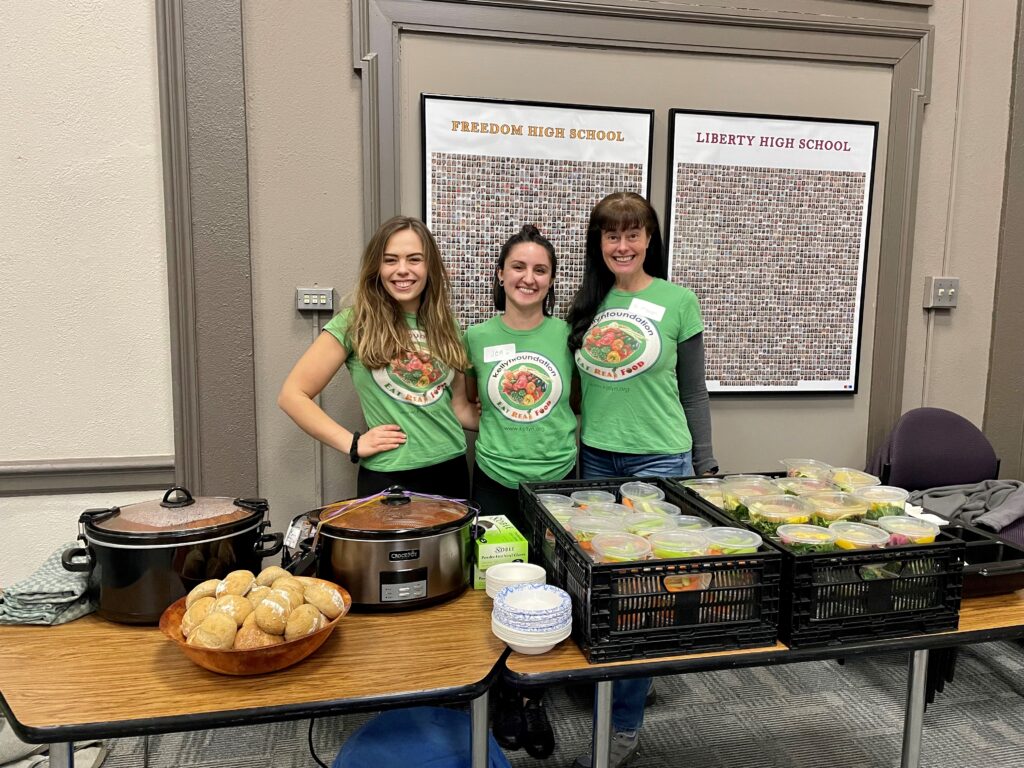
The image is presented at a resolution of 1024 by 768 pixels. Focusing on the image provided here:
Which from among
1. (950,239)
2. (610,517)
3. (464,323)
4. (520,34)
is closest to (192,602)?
(610,517)

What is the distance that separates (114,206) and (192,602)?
1635 mm

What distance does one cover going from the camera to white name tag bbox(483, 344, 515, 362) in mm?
1956

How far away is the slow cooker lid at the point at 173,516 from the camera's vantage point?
3.99 feet

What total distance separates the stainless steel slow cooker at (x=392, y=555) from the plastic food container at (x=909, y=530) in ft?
2.72

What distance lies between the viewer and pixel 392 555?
126 cm

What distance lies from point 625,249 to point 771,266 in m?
0.91

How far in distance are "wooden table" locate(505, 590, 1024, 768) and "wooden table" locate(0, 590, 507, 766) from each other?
0.09 m

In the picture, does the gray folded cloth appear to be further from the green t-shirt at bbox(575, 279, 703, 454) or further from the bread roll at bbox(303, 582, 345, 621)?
the green t-shirt at bbox(575, 279, 703, 454)

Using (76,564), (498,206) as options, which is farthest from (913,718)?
(498,206)

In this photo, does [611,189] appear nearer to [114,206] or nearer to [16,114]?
[114,206]

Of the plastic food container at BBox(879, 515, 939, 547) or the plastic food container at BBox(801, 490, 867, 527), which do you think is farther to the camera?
the plastic food container at BBox(801, 490, 867, 527)

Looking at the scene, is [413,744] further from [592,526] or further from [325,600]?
[592,526]

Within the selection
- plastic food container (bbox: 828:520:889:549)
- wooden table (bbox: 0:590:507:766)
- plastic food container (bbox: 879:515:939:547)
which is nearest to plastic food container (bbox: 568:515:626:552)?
wooden table (bbox: 0:590:507:766)

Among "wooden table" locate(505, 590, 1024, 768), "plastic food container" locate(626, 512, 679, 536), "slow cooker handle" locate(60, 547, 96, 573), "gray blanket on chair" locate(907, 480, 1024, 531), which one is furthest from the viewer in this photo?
"gray blanket on chair" locate(907, 480, 1024, 531)
